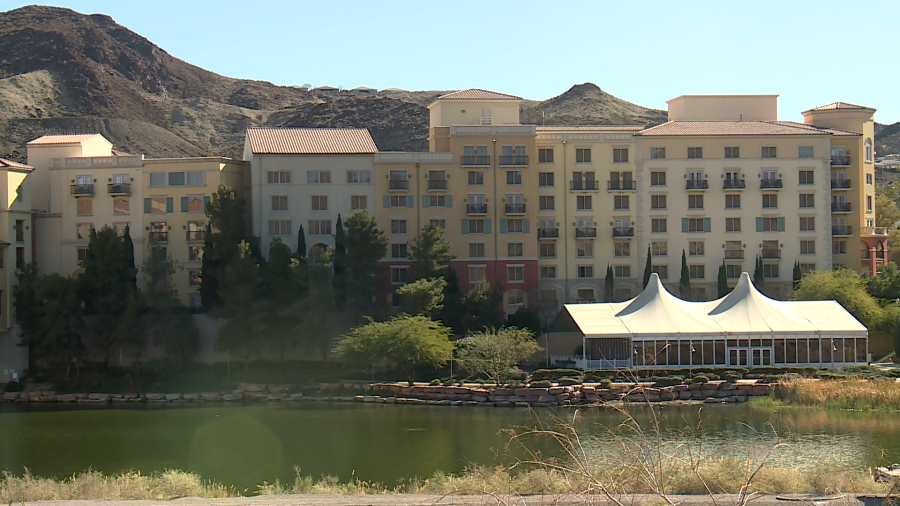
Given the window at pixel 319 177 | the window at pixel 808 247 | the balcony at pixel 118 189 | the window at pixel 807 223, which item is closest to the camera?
the balcony at pixel 118 189

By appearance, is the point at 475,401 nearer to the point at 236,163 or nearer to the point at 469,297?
the point at 469,297

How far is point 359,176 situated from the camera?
58.0m

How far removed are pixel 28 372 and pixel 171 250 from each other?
1017cm

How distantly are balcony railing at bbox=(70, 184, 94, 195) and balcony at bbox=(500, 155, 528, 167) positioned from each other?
23.1 metres

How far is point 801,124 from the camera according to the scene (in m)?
63.8

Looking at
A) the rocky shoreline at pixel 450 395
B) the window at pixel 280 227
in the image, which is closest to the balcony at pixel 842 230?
the rocky shoreline at pixel 450 395

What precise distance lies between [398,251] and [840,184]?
27110mm

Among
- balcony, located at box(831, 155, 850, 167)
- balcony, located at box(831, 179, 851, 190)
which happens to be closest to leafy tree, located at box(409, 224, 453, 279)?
balcony, located at box(831, 179, 851, 190)

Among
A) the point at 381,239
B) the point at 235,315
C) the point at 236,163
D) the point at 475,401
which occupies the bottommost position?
the point at 475,401

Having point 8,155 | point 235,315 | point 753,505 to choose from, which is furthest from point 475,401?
point 8,155

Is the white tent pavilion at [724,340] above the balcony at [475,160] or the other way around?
the other way around

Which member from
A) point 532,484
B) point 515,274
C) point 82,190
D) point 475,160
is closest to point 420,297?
point 515,274

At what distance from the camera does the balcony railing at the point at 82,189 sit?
56719 mm

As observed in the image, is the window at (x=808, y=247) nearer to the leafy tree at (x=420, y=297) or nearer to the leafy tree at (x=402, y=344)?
the leafy tree at (x=420, y=297)
